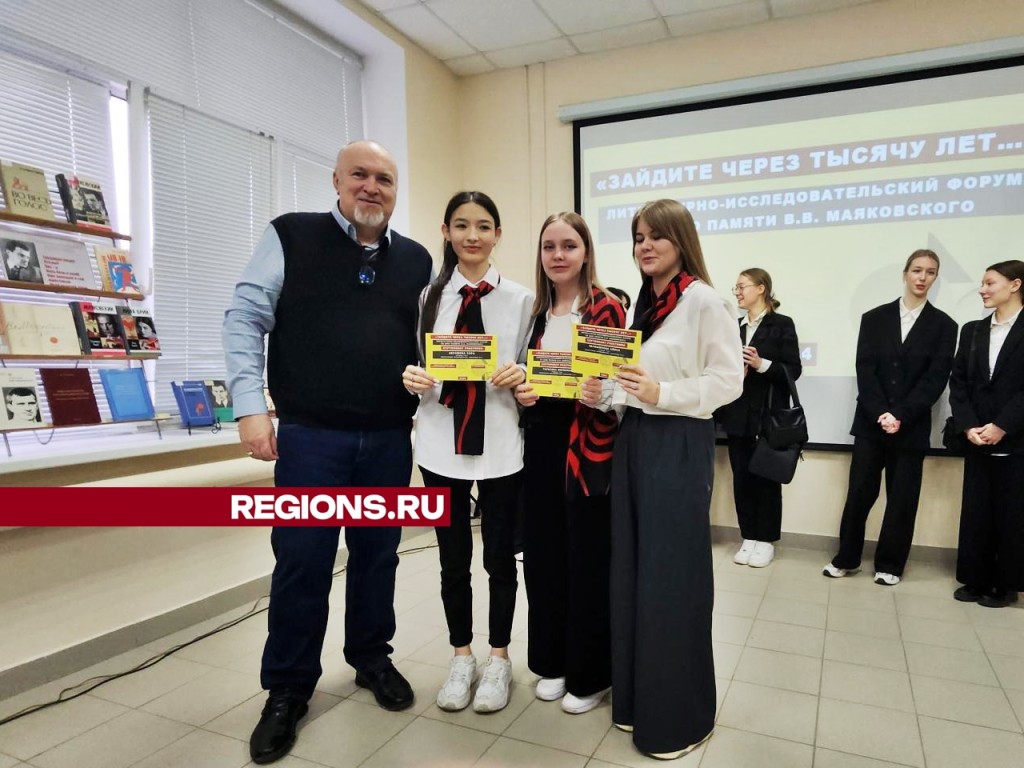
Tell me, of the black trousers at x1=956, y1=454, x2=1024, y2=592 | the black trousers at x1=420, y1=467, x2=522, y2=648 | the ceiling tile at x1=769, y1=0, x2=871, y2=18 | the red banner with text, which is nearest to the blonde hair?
the black trousers at x1=420, y1=467, x2=522, y2=648

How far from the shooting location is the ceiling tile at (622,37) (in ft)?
12.2

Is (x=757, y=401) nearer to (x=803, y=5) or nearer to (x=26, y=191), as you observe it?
(x=803, y=5)

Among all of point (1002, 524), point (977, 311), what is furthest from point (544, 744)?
point (977, 311)

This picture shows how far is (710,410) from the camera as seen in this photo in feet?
5.24

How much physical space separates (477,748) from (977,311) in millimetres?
3309

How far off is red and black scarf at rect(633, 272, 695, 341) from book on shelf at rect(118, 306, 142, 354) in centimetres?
202

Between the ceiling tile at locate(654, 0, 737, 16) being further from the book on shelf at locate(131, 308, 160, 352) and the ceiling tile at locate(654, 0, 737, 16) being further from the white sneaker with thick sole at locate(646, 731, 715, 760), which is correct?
the white sneaker with thick sole at locate(646, 731, 715, 760)

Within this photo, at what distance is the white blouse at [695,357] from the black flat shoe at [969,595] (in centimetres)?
217

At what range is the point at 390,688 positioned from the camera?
1974 millimetres

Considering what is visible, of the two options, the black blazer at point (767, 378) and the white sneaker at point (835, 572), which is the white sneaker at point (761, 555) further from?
the black blazer at point (767, 378)

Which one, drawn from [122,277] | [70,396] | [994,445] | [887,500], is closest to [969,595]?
[887,500]

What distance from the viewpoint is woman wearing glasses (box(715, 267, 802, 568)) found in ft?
11.1

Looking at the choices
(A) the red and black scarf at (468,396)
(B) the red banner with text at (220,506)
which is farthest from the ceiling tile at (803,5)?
(B) the red banner with text at (220,506)

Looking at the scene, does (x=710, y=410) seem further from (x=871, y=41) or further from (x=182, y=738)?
(x=871, y=41)
